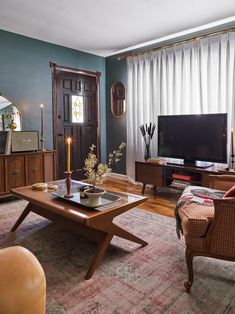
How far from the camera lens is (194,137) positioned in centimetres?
364

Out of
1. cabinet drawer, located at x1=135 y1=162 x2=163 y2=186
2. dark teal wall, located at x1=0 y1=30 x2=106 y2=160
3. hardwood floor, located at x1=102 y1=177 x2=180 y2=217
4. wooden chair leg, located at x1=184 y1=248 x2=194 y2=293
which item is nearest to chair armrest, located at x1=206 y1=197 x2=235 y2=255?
wooden chair leg, located at x1=184 y1=248 x2=194 y2=293

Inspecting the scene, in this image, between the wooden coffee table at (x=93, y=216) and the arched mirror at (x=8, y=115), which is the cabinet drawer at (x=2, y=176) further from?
the wooden coffee table at (x=93, y=216)

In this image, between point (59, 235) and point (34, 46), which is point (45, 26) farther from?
point (59, 235)

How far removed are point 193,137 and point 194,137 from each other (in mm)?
17

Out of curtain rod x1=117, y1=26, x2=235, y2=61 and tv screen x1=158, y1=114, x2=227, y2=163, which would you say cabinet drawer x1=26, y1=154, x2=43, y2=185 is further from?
curtain rod x1=117, y1=26, x2=235, y2=61

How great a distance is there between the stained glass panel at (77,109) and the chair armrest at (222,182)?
3091 mm

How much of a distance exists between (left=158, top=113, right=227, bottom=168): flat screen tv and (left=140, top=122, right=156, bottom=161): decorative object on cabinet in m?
0.22

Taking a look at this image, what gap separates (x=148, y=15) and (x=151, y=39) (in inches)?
37.1

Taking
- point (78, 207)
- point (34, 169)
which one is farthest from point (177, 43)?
point (78, 207)

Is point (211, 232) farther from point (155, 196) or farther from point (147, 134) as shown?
point (147, 134)

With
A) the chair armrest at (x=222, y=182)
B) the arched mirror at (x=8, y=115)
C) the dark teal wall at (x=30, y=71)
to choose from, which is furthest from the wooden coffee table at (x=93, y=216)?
the dark teal wall at (x=30, y=71)

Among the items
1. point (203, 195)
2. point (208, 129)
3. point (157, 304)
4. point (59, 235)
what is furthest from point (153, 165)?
point (157, 304)

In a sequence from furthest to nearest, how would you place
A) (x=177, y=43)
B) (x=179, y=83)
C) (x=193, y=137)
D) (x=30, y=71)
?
(x=30, y=71), (x=179, y=83), (x=177, y=43), (x=193, y=137)

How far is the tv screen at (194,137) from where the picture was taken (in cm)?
340
